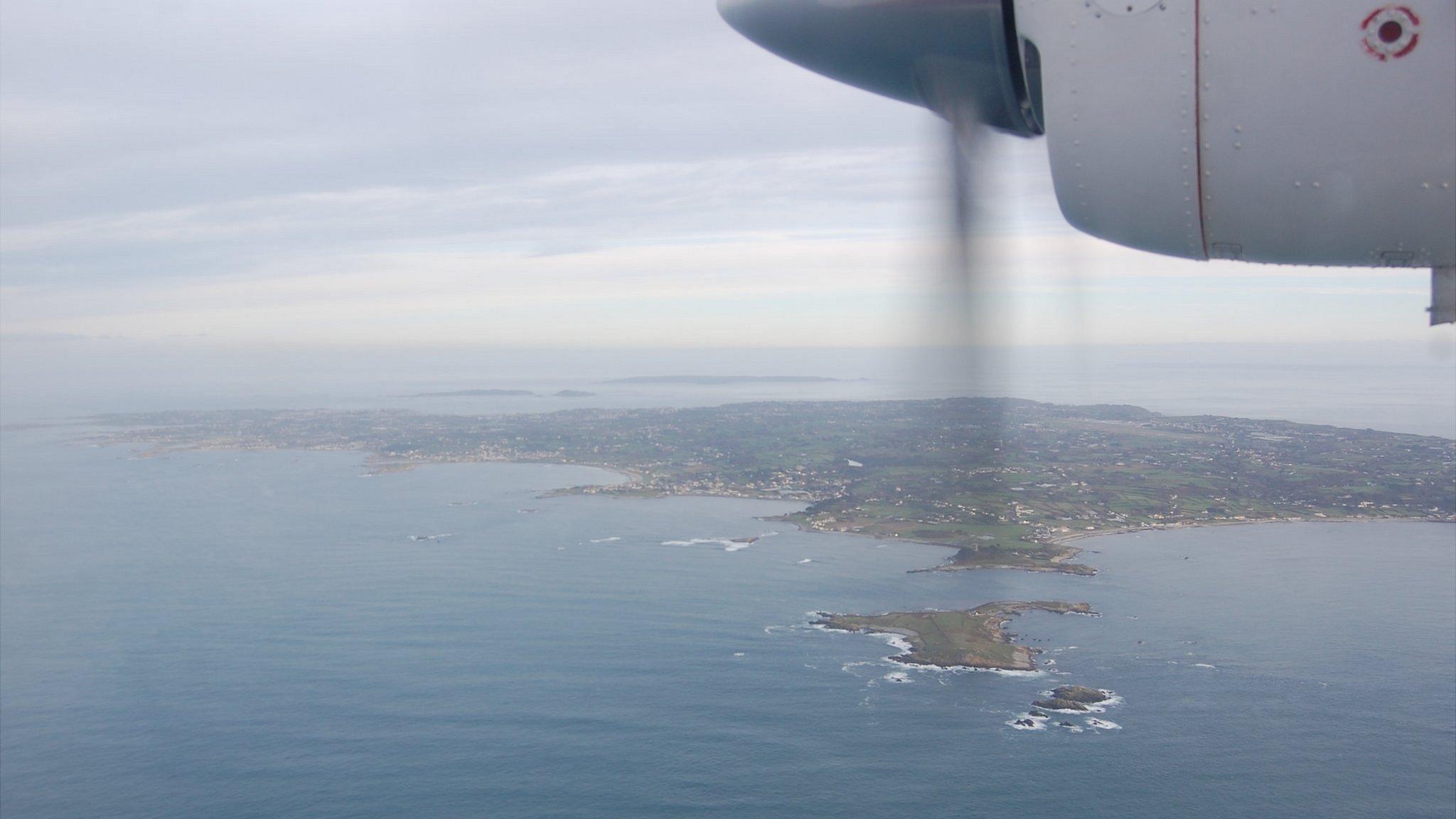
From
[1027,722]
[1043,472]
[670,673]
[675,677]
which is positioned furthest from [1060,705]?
[1043,472]

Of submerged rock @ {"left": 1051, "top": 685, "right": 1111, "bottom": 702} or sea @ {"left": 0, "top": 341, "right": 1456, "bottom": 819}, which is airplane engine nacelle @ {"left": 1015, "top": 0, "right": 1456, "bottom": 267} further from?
submerged rock @ {"left": 1051, "top": 685, "right": 1111, "bottom": 702}

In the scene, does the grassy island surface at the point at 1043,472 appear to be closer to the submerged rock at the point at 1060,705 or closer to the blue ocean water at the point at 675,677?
the blue ocean water at the point at 675,677

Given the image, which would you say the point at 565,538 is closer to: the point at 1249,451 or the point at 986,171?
the point at 1249,451

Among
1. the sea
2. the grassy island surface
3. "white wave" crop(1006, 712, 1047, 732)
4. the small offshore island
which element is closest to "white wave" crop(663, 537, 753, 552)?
the sea

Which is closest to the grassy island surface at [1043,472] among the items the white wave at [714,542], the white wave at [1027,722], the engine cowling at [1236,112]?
the white wave at [714,542]

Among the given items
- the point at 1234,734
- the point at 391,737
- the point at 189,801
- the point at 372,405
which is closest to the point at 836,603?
the point at 1234,734
